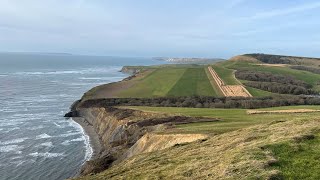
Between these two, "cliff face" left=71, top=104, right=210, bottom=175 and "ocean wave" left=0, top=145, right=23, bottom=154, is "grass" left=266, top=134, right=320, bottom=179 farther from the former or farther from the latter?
"ocean wave" left=0, top=145, right=23, bottom=154

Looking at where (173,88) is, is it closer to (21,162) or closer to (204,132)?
(21,162)

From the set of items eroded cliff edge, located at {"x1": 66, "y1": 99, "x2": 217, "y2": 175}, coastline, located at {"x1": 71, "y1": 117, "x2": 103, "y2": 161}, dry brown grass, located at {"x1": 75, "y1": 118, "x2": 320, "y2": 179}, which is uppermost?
dry brown grass, located at {"x1": 75, "y1": 118, "x2": 320, "y2": 179}

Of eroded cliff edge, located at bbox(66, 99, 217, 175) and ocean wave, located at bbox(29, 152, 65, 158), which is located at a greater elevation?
eroded cliff edge, located at bbox(66, 99, 217, 175)

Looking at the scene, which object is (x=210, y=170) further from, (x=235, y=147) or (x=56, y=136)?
(x=56, y=136)

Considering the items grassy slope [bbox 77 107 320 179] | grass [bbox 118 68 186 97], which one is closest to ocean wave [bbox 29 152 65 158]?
grassy slope [bbox 77 107 320 179]

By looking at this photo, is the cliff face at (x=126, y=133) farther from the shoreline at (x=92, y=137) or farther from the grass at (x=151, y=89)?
the grass at (x=151, y=89)

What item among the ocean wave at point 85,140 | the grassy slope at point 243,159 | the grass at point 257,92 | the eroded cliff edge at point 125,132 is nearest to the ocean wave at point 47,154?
the ocean wave at point 85,140

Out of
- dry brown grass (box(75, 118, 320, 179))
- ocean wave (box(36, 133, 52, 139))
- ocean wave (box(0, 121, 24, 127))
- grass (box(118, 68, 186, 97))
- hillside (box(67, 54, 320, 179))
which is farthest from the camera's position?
grass (box(118, 68, 186, 97))

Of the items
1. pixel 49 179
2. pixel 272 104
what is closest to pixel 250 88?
pixel 272 104

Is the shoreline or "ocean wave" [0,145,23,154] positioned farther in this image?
"ocean wave" [0,145,23,154]
